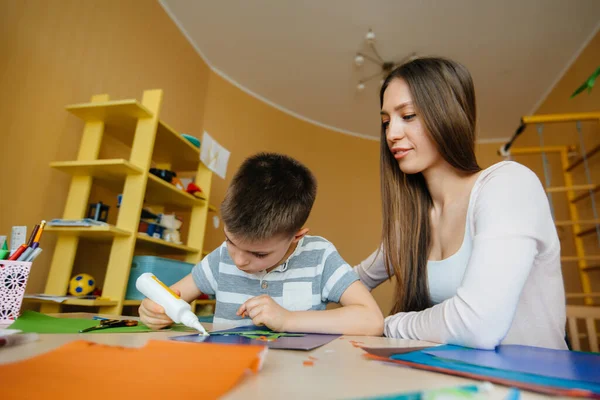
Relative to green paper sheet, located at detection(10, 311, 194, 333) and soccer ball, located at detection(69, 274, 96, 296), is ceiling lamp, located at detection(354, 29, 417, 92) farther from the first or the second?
green paper sheet, located at detection(10, 311, 194, 333)

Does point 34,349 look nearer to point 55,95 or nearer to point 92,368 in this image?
point 92,368

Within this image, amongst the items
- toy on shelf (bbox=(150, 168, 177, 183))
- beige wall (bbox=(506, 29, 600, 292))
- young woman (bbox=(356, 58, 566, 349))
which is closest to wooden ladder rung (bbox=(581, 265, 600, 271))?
beige wall (bbox=(506, 29, 600, 292))

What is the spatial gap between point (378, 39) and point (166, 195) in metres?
1.84

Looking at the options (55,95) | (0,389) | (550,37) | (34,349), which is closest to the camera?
(0,389)

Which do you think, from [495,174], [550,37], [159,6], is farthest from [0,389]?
[550,37]

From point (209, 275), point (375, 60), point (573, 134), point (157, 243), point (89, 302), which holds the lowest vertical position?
point (89, 302)

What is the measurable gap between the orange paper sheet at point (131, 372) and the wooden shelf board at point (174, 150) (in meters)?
1.25

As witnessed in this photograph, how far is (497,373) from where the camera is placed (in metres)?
0.33

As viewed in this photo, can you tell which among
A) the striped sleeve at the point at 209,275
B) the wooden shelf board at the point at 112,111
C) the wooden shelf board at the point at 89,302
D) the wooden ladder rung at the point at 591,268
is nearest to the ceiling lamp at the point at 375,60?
the wooden shelf board at the point at 112,111

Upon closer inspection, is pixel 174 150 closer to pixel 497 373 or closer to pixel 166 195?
pixel 166 195

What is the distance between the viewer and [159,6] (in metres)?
2.13

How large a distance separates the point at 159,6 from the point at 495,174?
218 cm

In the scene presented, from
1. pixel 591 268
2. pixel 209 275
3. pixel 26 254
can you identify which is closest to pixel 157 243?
pixel 209 275

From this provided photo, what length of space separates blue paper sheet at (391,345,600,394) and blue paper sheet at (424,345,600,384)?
21mm
